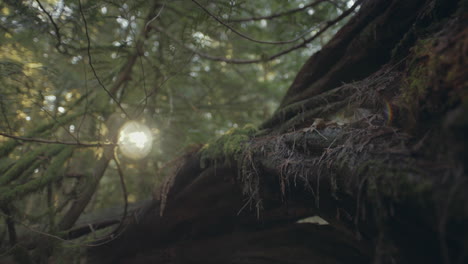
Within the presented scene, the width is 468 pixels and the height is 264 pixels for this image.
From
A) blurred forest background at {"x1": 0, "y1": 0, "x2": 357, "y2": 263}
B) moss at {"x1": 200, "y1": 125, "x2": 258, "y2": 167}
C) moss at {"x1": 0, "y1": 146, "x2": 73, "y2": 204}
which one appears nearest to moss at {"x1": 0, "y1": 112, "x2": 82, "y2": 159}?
blurred forest background at {"x1": 0, "y1": 0, "x2": 357, "y2": 263}

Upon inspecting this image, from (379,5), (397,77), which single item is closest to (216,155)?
(397,77)

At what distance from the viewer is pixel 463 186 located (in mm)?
1077

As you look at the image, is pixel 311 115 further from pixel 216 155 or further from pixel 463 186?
pixel 463 186

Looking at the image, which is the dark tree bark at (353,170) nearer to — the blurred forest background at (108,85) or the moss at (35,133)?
the blurred forest background at (108,85)

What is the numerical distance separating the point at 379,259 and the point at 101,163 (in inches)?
182

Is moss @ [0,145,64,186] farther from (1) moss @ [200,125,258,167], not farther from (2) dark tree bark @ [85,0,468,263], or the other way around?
(1) moss @ [200,125,258,167]

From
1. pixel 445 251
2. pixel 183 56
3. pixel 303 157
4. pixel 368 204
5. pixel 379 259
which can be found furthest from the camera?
pixel 183 56

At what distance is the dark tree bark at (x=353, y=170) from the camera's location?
1.33 meters

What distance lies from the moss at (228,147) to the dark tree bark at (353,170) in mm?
60

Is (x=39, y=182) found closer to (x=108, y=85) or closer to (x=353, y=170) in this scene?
(x=108, y=85)

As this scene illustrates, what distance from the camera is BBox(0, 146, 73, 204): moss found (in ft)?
11.3

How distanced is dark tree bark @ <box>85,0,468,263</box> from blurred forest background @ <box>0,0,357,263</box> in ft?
2.28

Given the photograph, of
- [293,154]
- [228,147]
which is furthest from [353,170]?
[228,147]

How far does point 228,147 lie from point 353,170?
5.48 ft
